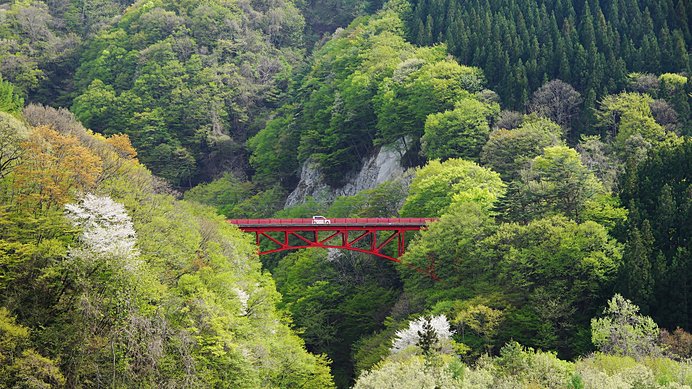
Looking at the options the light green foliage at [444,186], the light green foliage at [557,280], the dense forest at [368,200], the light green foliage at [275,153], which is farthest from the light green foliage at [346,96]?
the light green foliage at [557,280]

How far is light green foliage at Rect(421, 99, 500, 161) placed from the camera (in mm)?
91875

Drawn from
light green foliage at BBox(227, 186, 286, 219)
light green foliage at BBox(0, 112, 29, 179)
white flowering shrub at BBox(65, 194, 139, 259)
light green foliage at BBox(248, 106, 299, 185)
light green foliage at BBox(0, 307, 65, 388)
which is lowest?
light green foliage at BBox(227, 186, 286, 219)

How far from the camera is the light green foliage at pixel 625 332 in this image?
190 feet

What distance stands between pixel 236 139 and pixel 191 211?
6223 cm

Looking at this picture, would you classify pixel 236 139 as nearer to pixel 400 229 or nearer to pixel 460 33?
pixel 460 33

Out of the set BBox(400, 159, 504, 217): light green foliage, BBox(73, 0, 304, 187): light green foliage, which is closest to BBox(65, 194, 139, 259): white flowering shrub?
BBox(400, 159, 504, 217): light green foliage

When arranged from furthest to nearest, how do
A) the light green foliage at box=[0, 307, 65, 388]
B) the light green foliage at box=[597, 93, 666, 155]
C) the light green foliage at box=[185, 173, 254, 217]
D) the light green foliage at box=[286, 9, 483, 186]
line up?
the light green foliage at box=[185, 173, 254, 217] < the light green foliage at box=[286, 9, 483, 186] < the light green foliage at box=[597, 93, 666, 155] < the light green foliage at box=[0, 307, 65, 388]

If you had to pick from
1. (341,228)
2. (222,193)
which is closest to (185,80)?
(222,193)

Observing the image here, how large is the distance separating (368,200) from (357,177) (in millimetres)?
15300

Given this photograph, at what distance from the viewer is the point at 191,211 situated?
75.1m

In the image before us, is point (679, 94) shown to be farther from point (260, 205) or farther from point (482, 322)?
point (260, 205)

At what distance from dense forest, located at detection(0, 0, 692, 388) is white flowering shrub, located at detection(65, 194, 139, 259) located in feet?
0.56

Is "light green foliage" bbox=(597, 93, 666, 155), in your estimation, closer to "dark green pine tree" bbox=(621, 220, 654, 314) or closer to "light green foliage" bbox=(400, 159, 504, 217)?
"light green foliage" bbox=(400, 159, 504, 217)

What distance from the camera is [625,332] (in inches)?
2325
